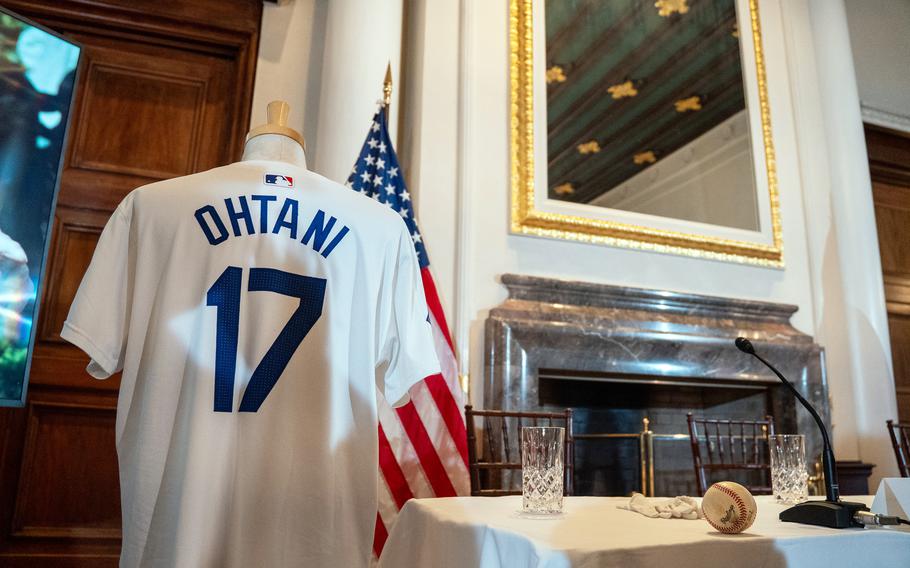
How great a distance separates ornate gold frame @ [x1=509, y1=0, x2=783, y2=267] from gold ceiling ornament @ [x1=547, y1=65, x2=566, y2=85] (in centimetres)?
11

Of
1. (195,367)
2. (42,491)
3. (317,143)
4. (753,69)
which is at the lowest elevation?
(42,491)

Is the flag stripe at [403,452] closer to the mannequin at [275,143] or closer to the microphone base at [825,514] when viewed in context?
the mannequin at [275,143]

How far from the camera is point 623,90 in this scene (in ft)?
12.9

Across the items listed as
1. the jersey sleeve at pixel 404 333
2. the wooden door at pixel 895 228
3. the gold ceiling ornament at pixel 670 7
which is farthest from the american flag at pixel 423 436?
the wooden door at pixel 895 228

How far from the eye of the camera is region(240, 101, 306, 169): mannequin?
5.88ft

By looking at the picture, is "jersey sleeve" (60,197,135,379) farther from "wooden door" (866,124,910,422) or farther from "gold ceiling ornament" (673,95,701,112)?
"wooden door" (866,124,910,422)

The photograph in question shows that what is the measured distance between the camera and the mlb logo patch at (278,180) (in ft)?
5.44

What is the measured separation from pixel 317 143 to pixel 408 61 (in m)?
0.84

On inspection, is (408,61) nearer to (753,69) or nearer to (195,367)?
(753,69)

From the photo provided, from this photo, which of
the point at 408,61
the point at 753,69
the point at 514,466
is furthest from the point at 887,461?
the point at 408,61

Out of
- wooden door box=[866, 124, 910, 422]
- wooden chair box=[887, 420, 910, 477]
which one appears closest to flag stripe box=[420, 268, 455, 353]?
wooden chair box=[887, 420, 910, 477]

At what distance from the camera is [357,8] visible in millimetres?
3342

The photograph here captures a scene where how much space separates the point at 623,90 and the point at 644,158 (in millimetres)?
435

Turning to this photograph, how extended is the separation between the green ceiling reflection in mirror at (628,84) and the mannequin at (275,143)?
196 cm
